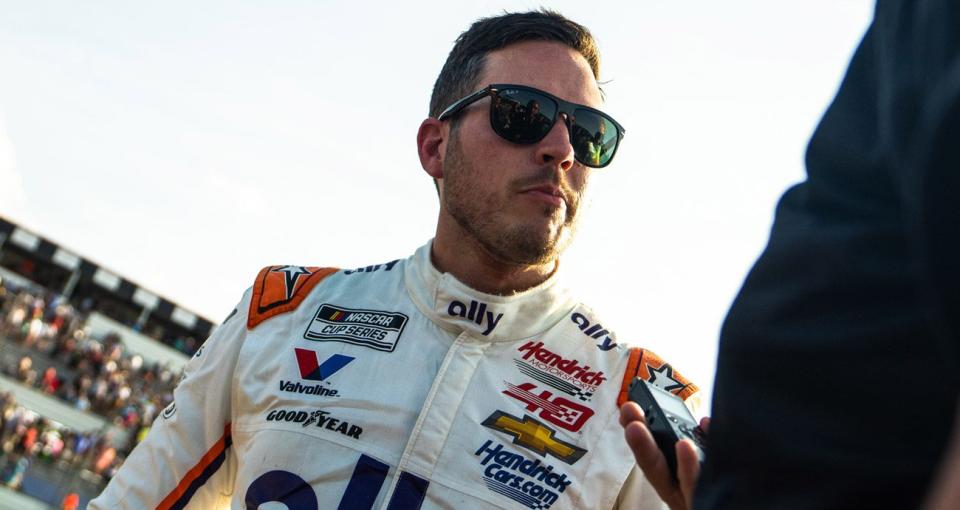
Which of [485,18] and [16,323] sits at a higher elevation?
[485,18]

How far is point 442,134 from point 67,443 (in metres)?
24.1

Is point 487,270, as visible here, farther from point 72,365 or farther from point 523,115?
point 72,365

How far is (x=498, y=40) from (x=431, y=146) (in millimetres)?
489

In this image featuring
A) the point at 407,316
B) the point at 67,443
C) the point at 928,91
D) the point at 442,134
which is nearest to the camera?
the point at 928,91

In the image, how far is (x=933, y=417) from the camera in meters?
0.81

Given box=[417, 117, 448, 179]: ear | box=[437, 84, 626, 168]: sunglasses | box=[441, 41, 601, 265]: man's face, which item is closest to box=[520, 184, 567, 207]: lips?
box=[441, 41, 601, 265]: man's face

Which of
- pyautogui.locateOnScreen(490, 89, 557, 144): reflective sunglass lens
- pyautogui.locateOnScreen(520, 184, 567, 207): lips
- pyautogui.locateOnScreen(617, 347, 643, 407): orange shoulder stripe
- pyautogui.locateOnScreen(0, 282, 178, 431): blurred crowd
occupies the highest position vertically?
pyautogui.locateOnScreen(490, 89, 557, 144): reflective sunglass lens

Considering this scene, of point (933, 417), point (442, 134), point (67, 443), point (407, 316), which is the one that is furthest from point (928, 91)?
point (67, 443)

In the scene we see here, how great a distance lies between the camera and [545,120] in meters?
3.06

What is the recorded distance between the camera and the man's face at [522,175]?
2.99 m

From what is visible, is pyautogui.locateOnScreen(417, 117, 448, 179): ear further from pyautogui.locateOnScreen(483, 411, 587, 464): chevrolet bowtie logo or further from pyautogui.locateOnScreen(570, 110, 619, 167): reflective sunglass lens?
pyautogui.locateOnScreen(483, 411, 587, 464): chevrolet bowtie logo

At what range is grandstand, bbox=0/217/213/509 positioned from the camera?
20781 mm

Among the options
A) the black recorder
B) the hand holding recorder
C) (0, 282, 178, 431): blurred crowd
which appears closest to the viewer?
the hand holding recorder

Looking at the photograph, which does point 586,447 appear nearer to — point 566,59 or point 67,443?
point 566,59
